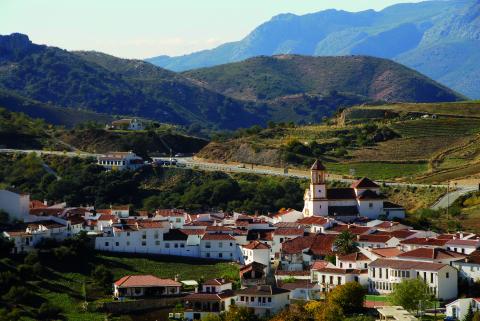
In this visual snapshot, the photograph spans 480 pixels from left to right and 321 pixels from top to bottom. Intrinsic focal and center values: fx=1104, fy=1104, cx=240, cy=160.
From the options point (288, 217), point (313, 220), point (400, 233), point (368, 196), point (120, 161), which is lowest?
point (400, 233)

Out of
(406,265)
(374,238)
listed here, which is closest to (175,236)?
(374,238)

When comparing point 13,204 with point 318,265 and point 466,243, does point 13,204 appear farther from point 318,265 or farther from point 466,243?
point 466,243

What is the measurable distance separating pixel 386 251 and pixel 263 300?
327 inches

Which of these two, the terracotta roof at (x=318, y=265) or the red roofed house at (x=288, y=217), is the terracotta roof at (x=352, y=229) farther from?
the red roofed house at (x=288, y=217)

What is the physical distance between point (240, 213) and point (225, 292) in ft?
79.0

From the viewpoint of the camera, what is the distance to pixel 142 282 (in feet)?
170

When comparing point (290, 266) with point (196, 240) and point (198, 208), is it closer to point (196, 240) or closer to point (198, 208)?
point (196, 240)

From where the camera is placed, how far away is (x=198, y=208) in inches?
3115

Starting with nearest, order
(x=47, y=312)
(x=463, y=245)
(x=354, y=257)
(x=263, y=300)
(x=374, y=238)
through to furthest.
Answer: (x=47, y=312)
(x=263, y=300)
(x=354, y=257)
(x=463, y=245)
(x=374, y=238)

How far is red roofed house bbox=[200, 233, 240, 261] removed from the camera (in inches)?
2362

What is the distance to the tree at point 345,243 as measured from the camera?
2213 inches

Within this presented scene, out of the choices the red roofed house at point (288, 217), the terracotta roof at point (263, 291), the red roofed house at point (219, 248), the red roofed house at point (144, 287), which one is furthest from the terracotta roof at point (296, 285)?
the red roofed house at point (288, 217)

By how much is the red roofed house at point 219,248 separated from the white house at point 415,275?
437 inches

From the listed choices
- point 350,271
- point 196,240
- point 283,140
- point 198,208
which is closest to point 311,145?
point 283,140
